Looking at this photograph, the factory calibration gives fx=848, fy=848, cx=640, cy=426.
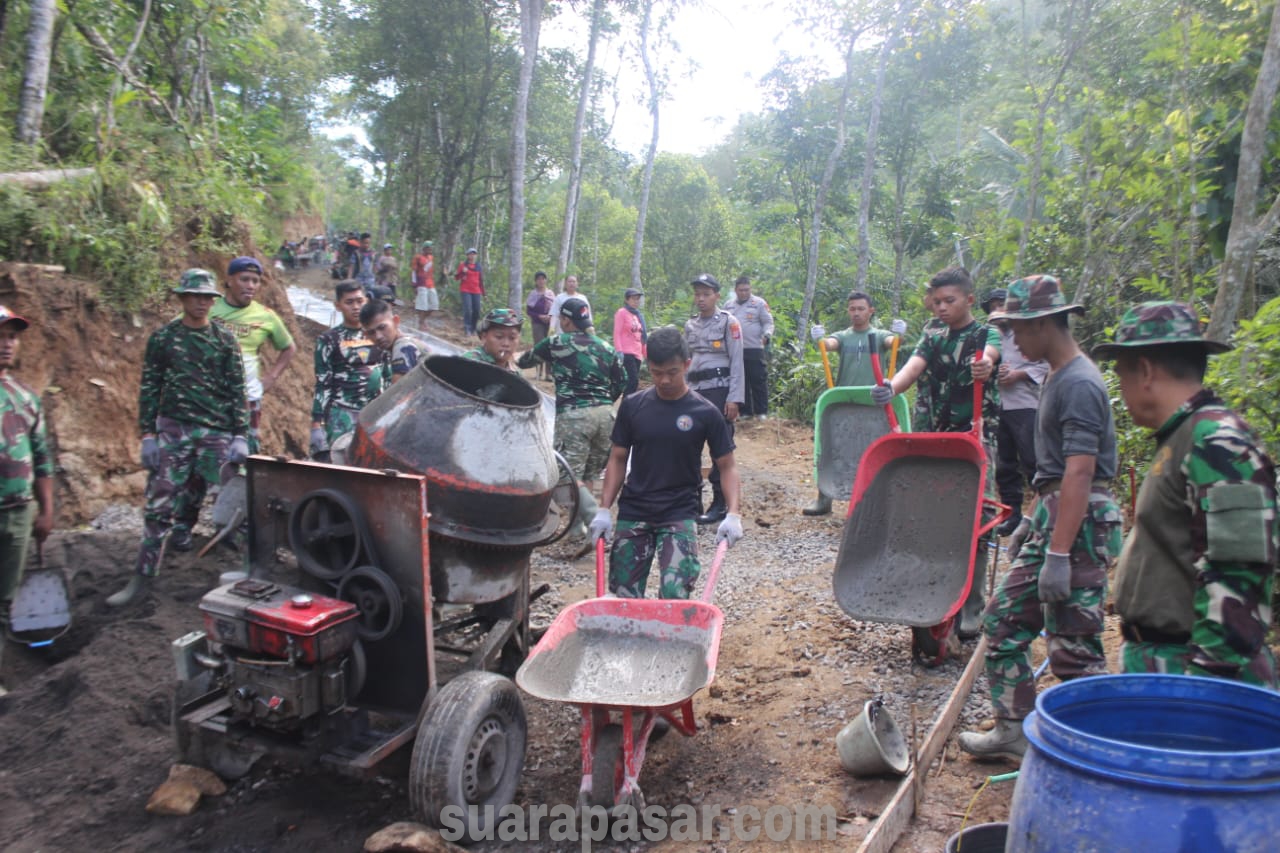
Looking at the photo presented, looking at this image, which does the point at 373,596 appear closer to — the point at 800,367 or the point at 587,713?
the point at 587,713

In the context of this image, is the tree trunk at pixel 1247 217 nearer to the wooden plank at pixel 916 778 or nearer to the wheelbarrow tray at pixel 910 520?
the wheelbarrow tray at pixel 910 520

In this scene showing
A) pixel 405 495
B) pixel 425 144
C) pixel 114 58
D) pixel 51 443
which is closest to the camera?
pixel 405 495

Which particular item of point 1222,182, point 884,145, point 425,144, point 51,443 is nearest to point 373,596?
point 51,443

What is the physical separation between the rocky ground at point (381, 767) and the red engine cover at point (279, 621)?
2.30ft

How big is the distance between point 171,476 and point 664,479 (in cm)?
318

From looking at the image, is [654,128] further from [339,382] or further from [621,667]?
[621,667]

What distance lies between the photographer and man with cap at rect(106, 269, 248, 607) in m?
5.13

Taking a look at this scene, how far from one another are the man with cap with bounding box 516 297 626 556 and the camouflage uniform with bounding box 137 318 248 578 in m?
2.11

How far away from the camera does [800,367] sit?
13422 mm

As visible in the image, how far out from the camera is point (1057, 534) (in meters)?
3.08

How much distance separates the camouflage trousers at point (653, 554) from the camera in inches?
158

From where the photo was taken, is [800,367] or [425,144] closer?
[800,367]

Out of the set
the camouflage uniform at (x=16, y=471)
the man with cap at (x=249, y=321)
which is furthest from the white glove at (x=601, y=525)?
the man with cap at (x=249, y=321)

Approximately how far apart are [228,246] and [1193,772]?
8.96 meters
